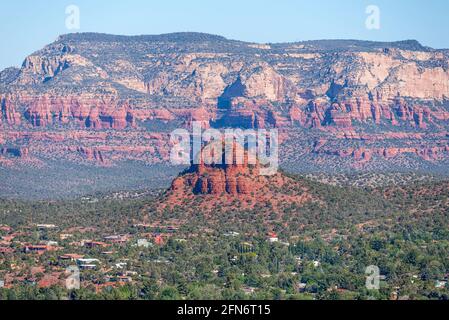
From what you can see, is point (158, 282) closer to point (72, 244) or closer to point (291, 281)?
point (291, 281)

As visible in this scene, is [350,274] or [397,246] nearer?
[350,274]

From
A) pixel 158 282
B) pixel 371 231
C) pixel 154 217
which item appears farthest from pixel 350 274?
pixel 154 217

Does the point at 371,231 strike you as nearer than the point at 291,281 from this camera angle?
No

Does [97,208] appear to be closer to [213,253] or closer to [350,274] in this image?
[213,253]
